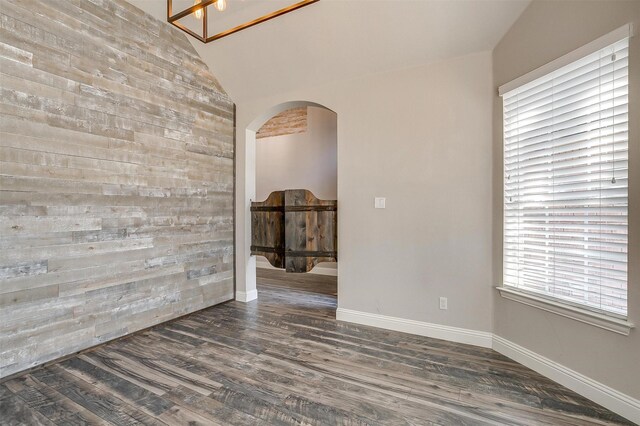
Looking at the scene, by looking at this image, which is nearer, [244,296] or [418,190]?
[418,190]

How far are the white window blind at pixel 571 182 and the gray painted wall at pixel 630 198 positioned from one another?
6 cm

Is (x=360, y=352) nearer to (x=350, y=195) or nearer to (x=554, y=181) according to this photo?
(x=350, y=195)

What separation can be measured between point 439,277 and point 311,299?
1883 millimetres

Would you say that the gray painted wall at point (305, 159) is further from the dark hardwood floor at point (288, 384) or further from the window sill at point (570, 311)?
the window sill at point (570, 311)

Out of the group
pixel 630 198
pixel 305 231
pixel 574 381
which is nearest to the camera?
pixel 630 198

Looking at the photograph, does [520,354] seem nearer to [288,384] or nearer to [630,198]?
[630,198]

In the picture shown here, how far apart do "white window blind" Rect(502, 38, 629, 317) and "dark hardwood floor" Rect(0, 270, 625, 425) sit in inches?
29.7

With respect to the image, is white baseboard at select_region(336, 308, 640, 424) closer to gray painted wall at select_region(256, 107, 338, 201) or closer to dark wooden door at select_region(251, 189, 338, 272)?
dark wooden door at select_region(251, 189, 338, 272)

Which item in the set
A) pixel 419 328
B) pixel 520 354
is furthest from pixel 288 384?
pixel 520 354

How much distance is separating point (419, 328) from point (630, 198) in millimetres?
1897

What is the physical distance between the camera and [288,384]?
6.81ft

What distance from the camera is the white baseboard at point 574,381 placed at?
1.74m

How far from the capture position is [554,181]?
219 centimetres

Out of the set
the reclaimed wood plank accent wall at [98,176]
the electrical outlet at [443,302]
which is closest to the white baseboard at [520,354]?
the electrical outlet at [443,302]
